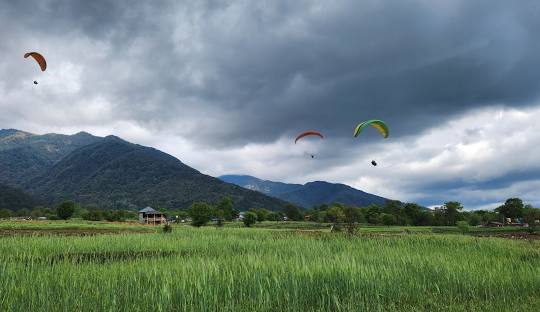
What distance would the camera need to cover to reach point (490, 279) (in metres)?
11.0

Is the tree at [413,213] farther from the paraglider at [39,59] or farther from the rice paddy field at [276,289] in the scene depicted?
the rice paddy field at [276,289]

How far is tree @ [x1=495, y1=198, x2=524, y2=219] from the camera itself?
11500 cm

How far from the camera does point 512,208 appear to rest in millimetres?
116312

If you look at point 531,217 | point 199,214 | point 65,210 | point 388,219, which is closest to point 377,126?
point 531,217

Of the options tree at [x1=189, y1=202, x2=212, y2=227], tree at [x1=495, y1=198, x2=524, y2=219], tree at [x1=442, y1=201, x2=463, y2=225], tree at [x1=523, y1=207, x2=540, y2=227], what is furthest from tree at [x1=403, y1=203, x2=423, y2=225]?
tree at [x1=189, y1=202, x2=212, y2=227]

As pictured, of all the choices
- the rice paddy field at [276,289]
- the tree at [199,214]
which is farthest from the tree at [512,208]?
the rice paddy field at [276,289]

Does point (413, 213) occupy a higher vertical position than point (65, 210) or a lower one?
lower

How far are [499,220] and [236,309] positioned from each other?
452 ft

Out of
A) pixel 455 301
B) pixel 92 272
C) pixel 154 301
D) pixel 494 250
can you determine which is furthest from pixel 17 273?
pixel 494 250

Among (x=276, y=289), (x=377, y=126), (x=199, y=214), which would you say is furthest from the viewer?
(x=199, y=214)

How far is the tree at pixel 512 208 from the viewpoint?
115000 mm

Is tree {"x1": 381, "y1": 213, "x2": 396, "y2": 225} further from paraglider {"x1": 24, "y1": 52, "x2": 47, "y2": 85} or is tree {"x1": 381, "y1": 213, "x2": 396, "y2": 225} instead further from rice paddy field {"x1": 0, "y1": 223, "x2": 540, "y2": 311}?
rice paddy field {"x1": 0, "y1": 223, "x2": 540, "y2": 311}

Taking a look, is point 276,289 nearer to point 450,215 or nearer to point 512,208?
point 450,215

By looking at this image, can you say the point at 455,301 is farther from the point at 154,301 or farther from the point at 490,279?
the point at 154,301
